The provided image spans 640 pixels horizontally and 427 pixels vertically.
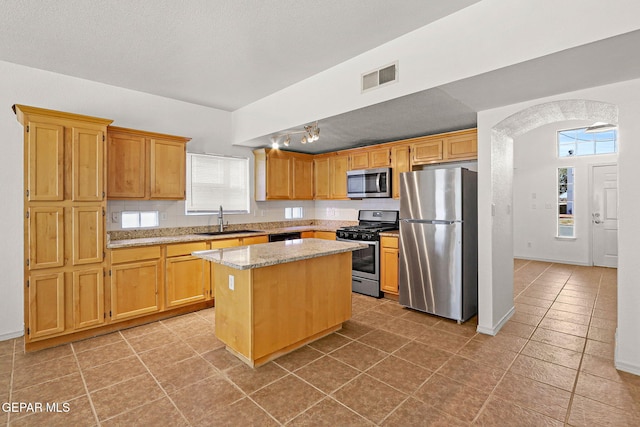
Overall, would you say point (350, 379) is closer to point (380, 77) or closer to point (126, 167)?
point (380, 77)

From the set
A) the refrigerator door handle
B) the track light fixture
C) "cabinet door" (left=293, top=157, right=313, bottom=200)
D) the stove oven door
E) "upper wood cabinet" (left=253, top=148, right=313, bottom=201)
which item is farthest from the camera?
"cabinet door" (left=293, top=157, right=313, bottom=200)

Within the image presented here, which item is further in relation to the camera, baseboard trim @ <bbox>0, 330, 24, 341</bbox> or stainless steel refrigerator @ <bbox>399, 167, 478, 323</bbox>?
stainless steel refrigerator @ <bbox>399, 167, 478, 323</bbox>

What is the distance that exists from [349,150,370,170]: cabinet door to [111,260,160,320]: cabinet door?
332 cm

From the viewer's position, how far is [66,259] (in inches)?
A: 121

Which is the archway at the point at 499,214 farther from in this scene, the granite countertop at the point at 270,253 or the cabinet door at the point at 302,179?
the cabinet door at the point at 302,179

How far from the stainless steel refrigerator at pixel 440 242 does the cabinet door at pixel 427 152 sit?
0.66m

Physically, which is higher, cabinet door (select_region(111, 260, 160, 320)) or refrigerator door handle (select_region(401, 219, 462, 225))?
refrigerator door handle (select_region(401, 219, 462, 225))

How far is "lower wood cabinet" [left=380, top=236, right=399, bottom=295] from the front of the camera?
14.3 ft

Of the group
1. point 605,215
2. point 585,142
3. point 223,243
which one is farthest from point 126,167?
point 605,215

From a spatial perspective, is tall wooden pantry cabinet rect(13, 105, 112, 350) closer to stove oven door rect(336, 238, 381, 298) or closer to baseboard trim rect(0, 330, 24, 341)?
baseboard trim rect(0, 330, 24, 341)

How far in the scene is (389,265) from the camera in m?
4.44

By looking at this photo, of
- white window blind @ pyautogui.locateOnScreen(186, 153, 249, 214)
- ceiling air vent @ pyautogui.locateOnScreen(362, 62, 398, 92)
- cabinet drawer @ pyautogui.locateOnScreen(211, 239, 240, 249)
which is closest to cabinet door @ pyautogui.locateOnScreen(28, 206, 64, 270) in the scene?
cabinet drawer @ pyautogui.locateOnScreen(211, 239, 240, 249)

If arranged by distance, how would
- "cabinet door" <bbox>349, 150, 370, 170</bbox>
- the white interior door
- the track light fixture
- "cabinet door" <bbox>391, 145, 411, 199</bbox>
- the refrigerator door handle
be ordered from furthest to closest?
the white interior door
"cabinet door" <bbox>349, 150, 370, 170</bbox>
"cabinet door" <bbox>391, 145, 411, 199</bbox>
the refrigerator door handle
the track light fixture

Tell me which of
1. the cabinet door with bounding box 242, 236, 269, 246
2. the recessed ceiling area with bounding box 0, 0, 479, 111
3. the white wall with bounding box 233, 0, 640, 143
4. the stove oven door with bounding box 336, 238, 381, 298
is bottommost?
the stove oven door with bounding box 336, 238, 381, 298
